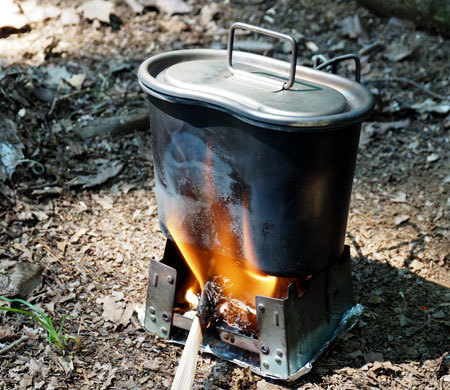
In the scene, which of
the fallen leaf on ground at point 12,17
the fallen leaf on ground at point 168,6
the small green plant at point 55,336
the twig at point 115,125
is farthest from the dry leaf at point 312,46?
the small green plant at point 55,336

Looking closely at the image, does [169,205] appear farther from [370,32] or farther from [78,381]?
[370,32]

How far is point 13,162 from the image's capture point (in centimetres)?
357

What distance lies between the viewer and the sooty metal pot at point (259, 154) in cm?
200

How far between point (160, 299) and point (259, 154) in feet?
3.05

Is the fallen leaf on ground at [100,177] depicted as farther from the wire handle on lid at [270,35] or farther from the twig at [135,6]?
the twig at [135,6]

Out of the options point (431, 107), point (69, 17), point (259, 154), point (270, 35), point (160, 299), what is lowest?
point (160, 299)

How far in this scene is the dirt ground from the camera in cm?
255

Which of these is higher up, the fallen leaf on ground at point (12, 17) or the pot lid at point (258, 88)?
the pot lid at point (258, 88)

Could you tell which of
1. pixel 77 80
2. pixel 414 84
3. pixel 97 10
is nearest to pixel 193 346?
pixel 77 80

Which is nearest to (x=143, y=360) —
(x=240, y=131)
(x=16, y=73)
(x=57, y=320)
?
(x=57, y=320)

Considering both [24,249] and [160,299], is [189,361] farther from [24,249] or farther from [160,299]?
[24,249]

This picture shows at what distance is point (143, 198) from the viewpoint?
3.66m

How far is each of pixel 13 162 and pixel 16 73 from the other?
1026 millimetres

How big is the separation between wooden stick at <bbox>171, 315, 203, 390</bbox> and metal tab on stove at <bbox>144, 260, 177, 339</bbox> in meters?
0.16
